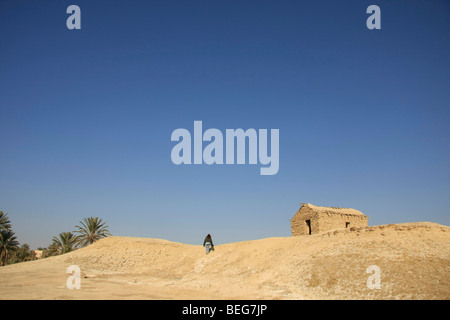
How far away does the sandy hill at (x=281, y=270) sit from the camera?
50.7 ft

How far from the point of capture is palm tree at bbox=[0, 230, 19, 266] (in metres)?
39.1

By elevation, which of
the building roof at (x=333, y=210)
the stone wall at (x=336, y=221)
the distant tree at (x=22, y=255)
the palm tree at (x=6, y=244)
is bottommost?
the distant tree at (x=22, y=255)

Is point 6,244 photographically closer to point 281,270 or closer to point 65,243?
point 65,243

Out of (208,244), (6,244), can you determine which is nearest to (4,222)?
(6,244)

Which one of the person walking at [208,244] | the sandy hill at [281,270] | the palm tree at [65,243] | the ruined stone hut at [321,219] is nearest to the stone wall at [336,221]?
the ruined stone hut at [321,219]

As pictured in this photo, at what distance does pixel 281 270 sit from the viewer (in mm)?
21703

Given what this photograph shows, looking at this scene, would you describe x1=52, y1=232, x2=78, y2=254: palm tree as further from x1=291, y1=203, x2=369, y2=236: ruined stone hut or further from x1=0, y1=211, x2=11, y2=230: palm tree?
x1=291, y1=203, x2=369, y2=236: ruined stone hut

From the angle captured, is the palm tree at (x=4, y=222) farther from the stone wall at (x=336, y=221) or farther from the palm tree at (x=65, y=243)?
the stone wall at (x=336, y=221)

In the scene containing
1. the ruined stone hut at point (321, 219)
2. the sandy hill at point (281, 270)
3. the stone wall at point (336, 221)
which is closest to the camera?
the sandy hill at point (281, 270)

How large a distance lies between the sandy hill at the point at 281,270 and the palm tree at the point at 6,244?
1161 cm

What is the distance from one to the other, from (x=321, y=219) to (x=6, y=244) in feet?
141
